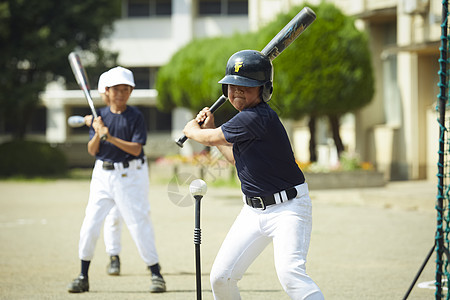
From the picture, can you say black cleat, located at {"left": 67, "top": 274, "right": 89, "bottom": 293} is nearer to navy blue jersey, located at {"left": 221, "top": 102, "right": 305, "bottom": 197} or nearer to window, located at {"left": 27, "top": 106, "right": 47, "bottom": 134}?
navy blue jersey, located at {"left": 221, "top": 102, "right": 305, "bottom": 197}

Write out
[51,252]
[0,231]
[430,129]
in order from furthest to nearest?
[430,129] → [0,231] → [51,252]

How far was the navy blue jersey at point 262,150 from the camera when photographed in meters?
4.36

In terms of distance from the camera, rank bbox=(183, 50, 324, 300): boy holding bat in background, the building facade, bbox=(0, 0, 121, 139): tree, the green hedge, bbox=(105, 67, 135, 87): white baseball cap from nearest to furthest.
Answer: bbox=(183, 50, 324, 300): boy holding bat in background, bbox=(105, 67, 135, 87): white baseball cap, the building facade, bbox=(0, 0, 121, 139): tree, the green hedge

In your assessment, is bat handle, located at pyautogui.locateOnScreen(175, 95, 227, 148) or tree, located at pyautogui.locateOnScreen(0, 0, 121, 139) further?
tree, located at pyautogui.locateOnScreen(0, 0, 121, 139)

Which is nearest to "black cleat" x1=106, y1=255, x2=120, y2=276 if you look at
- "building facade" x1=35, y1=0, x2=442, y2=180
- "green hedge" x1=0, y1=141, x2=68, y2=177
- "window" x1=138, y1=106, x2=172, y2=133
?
"building facade" x1=35, y1=0, x2=442, y2=180

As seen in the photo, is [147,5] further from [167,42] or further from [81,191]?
[81,191]

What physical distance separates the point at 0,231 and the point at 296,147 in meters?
18.6

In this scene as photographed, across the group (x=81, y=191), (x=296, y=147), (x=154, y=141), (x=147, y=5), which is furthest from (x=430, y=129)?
(x=147, y=5)

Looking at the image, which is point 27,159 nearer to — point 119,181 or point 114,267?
point 114,267

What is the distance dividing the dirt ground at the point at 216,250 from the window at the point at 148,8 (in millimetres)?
28875

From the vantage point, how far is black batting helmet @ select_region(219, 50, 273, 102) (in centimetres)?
437

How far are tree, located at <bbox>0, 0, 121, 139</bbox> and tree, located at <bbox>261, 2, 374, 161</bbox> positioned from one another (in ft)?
33.4

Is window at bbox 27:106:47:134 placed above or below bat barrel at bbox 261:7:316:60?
below

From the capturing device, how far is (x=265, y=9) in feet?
105
